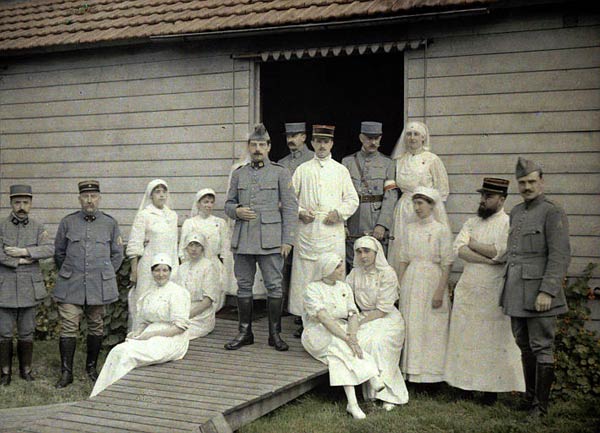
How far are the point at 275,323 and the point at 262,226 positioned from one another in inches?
41.2

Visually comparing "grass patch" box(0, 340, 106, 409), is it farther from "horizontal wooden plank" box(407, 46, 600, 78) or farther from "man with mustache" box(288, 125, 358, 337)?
"horizontal wooden plank" box(407, 46, 600, 78)

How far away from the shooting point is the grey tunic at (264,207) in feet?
24.2

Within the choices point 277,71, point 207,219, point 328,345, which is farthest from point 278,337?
point 277,71

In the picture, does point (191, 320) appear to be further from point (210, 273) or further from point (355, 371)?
point (355, 371)

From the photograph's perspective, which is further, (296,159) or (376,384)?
(296,159)

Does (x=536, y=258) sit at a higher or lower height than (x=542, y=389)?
higher

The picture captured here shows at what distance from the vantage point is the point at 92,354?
799 centimetres

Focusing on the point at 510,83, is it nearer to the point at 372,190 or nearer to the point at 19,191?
the point at 372,190

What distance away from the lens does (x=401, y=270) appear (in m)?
7.44

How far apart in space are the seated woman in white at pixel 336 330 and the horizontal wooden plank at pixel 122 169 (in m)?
2.93

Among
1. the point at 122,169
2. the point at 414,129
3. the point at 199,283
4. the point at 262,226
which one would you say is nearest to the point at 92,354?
the point at 199,283

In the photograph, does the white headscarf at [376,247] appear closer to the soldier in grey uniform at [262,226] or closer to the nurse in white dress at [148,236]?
the soldier in grey uniform at [262,226]

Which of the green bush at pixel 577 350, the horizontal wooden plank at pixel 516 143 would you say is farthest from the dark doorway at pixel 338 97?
the green bush at pixel 577 350

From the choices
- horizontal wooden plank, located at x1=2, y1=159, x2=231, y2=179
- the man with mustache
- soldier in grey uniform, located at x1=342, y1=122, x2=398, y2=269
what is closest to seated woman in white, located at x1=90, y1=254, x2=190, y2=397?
the man with mustache
